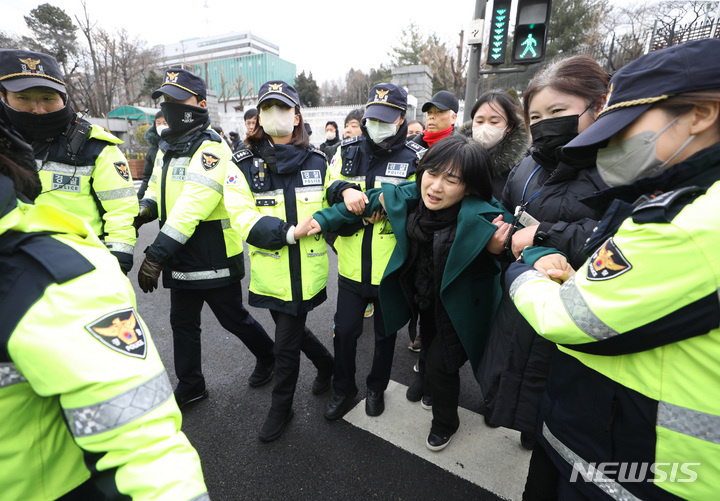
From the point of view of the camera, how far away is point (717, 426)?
2.71ft

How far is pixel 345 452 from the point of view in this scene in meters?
2.27

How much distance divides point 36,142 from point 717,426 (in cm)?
341

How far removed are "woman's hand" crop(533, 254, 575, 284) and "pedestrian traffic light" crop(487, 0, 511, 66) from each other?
595 cm

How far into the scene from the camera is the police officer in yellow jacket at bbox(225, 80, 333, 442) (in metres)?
2.22

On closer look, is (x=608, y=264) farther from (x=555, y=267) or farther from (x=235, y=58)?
(x=235, y=58)

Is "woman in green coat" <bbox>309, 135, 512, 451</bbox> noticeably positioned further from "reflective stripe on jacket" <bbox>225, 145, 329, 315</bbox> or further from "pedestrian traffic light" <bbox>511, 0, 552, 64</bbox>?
"pedestrian traffic light" <bbox>511, 0, 552, 64</bbox>

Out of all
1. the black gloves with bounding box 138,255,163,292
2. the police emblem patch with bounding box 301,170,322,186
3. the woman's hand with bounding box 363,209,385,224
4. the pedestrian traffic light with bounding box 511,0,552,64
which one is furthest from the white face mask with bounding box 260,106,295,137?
the pedestrian traffic light with bounding box 511,0,552,64

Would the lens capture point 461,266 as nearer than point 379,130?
Yes

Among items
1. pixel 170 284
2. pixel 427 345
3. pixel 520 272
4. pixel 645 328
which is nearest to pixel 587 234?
pixel 520 272

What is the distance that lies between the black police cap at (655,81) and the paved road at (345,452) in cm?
197

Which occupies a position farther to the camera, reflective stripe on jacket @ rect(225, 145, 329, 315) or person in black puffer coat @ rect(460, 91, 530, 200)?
person in black puffer coat @ rect(460, 91, 530, 200)

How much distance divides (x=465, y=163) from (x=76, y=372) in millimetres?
1791

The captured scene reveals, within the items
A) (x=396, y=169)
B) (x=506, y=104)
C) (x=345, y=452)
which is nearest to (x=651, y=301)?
(x=396, y=169)

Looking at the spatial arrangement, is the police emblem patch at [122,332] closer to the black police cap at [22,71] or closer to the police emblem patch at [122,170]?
the police emblem patch at [122,170]
